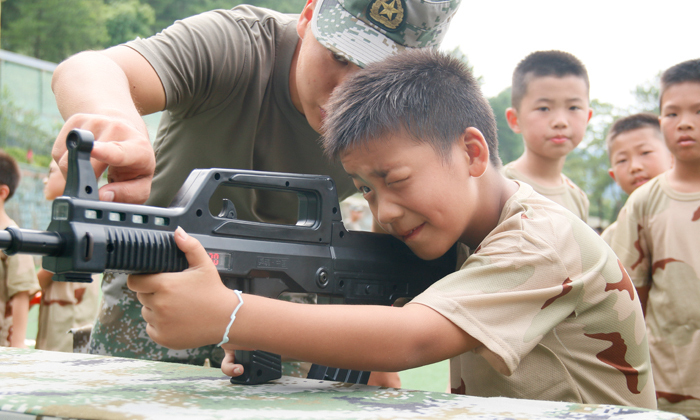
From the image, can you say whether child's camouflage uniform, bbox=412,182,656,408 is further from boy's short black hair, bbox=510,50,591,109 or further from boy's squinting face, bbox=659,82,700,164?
boy's short black hair, bbox=510,50,591,109

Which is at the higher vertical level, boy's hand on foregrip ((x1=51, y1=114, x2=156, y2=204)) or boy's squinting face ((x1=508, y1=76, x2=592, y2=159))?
boy's squinting face ((x1=508, y1=76, x2=592, y2=159))

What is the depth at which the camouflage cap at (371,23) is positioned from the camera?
1656 millimetres

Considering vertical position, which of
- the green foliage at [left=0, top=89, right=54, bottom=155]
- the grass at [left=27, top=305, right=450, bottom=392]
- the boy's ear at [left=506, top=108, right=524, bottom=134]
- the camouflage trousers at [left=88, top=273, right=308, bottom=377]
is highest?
the green foliage at [left=0, top=89, right=54, bottom=155]

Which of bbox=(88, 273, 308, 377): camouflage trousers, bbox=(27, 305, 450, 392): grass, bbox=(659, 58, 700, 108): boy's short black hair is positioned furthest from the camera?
bbox=(27, 305, 450, 392): grass

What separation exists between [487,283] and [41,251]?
0.86 m

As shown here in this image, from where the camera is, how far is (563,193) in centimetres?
324

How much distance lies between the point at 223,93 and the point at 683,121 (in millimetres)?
2175

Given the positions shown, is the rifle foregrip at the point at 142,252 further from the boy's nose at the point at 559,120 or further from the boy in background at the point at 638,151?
the boy in background at the point at 638,151

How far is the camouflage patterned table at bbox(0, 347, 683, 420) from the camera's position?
0.89 m

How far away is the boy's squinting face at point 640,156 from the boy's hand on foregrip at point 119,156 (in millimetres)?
3501

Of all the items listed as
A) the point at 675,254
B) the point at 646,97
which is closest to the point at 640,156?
the point at 675,254

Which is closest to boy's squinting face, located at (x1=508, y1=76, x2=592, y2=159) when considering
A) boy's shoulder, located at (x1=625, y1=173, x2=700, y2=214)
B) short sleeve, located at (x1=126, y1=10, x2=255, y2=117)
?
boy's shoulder, located at (x1=625, y1=173, x2=700, y2=214)

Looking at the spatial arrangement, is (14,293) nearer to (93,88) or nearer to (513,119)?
(93,88)

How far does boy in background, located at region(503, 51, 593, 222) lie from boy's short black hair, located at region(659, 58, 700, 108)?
48 centimetres
